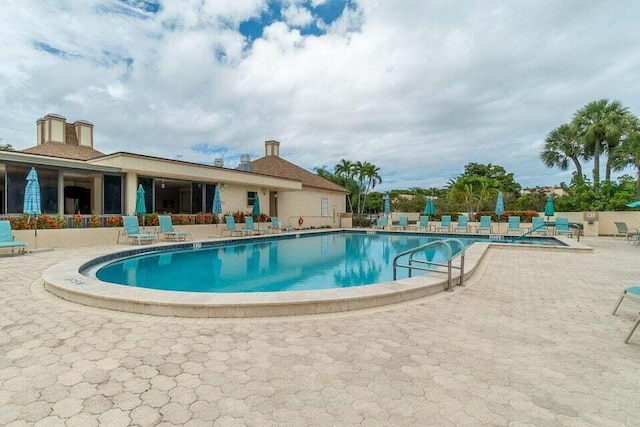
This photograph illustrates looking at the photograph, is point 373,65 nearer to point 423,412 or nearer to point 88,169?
point 88,169

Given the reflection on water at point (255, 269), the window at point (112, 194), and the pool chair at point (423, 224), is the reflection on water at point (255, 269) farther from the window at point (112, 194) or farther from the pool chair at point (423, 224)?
the pool chair at point (423, 224)

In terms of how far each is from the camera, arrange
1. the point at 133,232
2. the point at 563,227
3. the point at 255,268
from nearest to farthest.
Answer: the point at 255,268
the point at 133,232
the point at 563,227

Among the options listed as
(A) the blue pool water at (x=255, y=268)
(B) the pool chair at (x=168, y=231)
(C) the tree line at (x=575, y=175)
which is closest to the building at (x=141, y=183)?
(B) the pool chair at (x=168, y=231)

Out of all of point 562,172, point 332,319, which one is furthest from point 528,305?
point 562,172

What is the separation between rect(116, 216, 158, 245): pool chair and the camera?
12492 millimetres

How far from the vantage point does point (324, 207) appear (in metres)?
25.6

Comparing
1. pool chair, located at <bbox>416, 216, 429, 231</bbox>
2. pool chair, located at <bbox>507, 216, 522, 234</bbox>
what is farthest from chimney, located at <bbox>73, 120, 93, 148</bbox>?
pool chair, located at <bbox>507, 216, 522, 234</bbox>

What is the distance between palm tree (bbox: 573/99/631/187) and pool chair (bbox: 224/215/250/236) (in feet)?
83.5

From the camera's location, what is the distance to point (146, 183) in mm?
14805

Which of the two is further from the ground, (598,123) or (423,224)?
(598,123)

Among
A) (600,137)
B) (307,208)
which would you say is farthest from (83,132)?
(600,137)

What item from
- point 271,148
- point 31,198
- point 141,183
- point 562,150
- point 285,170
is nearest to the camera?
point 31,198

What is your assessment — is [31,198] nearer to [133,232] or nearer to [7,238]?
[7,238]

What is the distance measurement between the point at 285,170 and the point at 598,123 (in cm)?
2475
